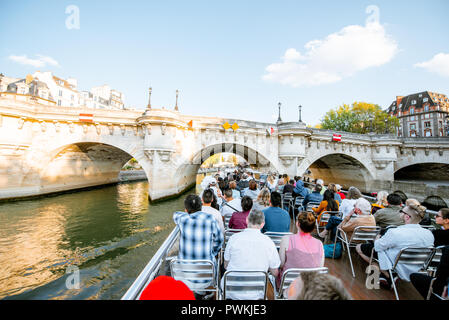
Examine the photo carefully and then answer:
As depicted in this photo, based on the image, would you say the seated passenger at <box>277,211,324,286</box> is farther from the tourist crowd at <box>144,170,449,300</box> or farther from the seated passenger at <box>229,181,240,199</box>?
the seated passenger at <box>229,181,240,199</box>

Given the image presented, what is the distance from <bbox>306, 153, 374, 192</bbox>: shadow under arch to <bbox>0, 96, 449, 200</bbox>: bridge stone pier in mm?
379

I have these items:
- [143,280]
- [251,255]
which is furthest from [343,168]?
[143,280]

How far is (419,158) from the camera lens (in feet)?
65.7

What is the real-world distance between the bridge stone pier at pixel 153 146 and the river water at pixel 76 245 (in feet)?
8.04

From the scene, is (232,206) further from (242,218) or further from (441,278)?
(441,278)

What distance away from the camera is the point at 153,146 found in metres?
12.8

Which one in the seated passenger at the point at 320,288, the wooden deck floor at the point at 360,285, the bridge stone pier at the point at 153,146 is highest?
the bridge stone pier at the point at 153,146

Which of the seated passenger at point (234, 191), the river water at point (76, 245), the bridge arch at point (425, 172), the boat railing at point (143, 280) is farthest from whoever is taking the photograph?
the bridge arch at point (425, 172)

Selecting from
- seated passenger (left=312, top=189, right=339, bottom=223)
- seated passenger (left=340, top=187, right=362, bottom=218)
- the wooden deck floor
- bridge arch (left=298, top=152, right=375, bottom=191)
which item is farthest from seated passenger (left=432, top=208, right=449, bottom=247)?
bridge arch (left=298, top=152, right=375, bottom=191)

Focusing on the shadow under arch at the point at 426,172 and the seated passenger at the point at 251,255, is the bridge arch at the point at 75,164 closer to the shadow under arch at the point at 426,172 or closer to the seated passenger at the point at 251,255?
the seated passenger at the point at 251,255

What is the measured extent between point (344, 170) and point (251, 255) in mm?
25747

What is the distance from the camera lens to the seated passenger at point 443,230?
9.09 ft

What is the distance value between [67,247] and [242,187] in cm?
723

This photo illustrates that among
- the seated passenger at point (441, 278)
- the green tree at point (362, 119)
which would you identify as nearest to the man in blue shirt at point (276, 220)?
the seated passenger at point (441, 278)
